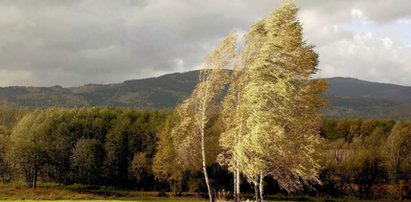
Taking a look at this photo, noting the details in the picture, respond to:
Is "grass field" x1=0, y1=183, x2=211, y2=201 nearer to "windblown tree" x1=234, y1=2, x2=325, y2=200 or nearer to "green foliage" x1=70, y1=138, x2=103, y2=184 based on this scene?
"green foliage" x1=70, y1=138, x2=103, y2=184

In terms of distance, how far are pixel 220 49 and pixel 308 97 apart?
9.96m

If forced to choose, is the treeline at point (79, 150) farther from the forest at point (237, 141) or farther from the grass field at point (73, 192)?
the grass field at point (73, 192)

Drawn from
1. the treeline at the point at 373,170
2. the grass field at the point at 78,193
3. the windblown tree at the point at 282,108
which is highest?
the windblown tree at the point at 282,108

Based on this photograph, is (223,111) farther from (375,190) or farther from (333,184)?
(375,190)

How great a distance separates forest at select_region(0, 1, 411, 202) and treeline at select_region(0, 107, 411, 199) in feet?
0.78

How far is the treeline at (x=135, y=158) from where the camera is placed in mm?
100312

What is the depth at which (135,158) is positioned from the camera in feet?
350

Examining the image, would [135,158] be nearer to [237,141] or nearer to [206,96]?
[206,96]

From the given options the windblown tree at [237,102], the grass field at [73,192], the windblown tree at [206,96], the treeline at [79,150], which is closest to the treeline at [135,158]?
the treeline at [79,150]

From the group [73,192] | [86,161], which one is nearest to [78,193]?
[73,192]

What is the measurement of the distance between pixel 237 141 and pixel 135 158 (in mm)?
70012

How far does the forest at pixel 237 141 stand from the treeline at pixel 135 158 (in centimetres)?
24

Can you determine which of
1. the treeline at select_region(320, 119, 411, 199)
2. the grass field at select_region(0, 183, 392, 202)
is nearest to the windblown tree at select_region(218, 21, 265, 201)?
the grass field at select_region(0, 183, 392, 202)

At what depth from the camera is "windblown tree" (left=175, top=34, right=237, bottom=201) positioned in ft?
145
